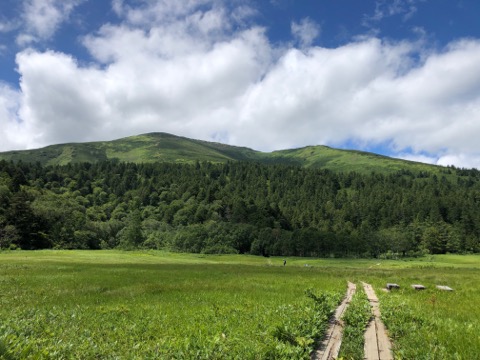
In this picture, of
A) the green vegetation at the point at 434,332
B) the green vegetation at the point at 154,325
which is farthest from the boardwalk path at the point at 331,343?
the green vegetation at the point at 434,332

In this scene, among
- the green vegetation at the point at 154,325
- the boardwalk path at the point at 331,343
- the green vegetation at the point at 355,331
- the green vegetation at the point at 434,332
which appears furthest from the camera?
the green vegetation at the point at 355,331

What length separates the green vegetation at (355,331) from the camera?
11.3 meters

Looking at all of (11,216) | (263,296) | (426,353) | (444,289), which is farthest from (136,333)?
(11,216)

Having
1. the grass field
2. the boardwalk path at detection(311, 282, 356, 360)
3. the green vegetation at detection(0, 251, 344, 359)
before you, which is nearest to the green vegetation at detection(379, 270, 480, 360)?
the grass field

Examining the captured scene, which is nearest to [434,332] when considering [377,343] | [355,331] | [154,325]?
[377,343]

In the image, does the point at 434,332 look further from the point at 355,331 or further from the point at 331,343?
the point at 331,343

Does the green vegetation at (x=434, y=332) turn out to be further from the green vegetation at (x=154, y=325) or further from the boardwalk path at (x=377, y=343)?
the green vegetation at (x=154, y=325)

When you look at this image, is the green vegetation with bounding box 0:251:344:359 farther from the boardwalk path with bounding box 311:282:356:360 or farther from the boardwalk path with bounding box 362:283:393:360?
the boardwalk path with bounding box 362:283:393:360

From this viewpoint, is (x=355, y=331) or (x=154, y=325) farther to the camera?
(x=154, y=325)

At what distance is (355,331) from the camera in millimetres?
13742

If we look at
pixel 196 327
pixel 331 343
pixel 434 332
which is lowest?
pixel 196 327

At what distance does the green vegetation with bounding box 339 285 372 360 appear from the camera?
11312mm

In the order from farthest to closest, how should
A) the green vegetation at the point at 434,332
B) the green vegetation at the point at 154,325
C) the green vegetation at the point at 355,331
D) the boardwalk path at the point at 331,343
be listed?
the green vegetation at the point at 355,331, the boardwalk path at the point at 331,343, the green vegetation at the point at 434,332, the green vegetation at the point at 154,325

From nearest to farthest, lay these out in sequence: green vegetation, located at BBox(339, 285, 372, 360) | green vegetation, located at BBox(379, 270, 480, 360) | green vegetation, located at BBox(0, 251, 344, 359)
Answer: green vegetation, located at BBox(0, 251, 344, 359) → green vegetation, located at BBox(379, 270, 480, 360) → green vegetation, located at BBox(339, 285, 372, 360)
